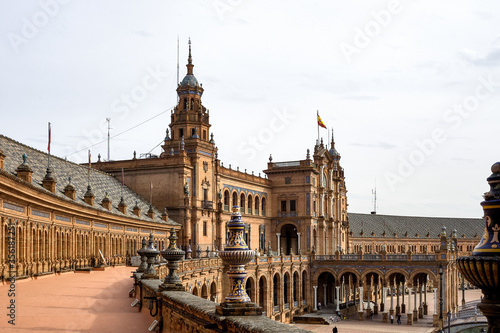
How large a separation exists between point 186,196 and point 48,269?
26.7m

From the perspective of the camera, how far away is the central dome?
59688 mm

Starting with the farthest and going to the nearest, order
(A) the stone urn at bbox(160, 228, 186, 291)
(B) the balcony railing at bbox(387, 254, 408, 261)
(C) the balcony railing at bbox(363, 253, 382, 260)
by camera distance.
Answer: (C) the balcony railing at bbox(363, 253, 382, 260), (B) the balcony railing at bbox(387, 254, 408, 261), (A) the stone urn at bbox(160, 228, 186, 291)

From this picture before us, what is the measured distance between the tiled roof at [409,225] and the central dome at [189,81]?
65.4 meters

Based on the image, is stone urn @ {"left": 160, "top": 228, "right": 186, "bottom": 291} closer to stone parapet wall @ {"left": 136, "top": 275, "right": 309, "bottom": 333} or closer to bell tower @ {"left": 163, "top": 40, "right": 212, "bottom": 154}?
stone parapet wall @ {"left": 136, "top": 275, "right": 309, "bottom": 333}

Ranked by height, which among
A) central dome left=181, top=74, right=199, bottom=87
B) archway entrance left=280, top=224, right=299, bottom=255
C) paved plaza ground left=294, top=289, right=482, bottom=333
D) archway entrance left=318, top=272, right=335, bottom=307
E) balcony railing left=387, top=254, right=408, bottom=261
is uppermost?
central dome left=181, top=74, right=199, bottom=87

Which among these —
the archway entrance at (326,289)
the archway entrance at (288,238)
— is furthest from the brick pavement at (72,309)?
the archway entrance at (288,238)

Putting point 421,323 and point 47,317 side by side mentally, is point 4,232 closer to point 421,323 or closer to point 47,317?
point 47,317

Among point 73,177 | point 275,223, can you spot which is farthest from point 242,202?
point 73,177

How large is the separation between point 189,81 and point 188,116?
3.66m

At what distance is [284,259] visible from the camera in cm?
6369

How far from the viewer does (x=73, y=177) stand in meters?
41.5

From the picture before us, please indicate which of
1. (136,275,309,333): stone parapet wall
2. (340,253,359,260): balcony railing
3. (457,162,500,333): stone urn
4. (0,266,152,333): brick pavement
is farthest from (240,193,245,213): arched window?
(457,162,500,333): stone urn

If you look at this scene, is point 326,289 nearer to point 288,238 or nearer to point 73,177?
point 288,238

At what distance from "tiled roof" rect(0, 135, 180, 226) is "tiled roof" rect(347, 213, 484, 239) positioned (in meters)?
72.2
